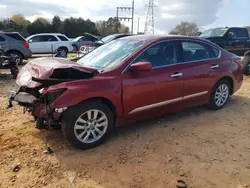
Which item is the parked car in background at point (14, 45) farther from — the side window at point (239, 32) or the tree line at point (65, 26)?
the tree line at point (65, 26)

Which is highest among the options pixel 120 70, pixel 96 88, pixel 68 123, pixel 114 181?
pixel 120 70

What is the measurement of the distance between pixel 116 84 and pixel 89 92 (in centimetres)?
46

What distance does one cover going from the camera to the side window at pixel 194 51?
460 cm

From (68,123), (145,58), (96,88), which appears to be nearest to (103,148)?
(68,123)

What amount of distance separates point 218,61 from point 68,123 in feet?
11.2

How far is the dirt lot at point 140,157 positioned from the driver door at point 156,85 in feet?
1.39

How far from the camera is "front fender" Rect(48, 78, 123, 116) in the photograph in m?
3.26

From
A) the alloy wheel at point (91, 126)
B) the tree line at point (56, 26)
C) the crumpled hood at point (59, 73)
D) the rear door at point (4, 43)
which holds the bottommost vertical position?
the alloy wheel at point (91, 126)

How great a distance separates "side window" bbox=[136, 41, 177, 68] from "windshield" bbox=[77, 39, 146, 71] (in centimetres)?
19

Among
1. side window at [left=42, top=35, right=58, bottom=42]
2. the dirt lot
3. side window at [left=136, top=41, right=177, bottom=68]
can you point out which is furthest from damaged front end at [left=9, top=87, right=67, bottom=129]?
side window at [left=42, top=35, right=58, bottom=42]

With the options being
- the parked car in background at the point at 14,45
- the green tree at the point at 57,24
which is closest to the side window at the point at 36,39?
the parked car in background at the point at 14,45

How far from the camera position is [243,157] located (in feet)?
11.6

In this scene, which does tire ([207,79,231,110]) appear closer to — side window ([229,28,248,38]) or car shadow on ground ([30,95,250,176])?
car shadow on ground ([30,95,250,176])

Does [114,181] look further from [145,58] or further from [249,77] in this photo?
[249,77]
